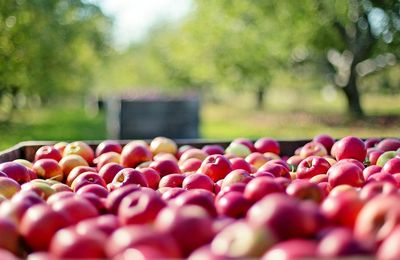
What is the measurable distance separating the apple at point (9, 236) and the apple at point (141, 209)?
340mm

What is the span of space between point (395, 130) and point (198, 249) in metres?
15.3

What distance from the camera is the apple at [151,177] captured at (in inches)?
129

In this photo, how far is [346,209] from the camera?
191cm

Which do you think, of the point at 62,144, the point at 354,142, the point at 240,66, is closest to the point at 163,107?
the point at 62,144

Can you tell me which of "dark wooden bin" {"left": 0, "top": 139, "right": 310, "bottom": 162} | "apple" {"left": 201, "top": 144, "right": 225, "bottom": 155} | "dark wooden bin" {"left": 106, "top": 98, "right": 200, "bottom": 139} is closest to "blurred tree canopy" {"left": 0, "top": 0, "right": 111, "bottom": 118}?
"dark wooden bin" {"left": 106, "top": 98, "right": 200, "bottom": 139}

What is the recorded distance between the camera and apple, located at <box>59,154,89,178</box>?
12.3ft

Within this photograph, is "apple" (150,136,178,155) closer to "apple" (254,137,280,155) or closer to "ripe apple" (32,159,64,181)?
"apple" (254,137,280,155)

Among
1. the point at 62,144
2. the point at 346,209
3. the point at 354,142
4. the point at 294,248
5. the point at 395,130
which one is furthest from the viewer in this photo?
the point at 395,130

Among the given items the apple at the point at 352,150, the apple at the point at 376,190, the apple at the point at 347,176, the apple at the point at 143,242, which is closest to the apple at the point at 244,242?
the apple at the point at 143,242

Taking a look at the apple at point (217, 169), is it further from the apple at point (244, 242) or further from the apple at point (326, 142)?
the apple at point (244, 242)

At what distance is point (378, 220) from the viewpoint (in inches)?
70.7

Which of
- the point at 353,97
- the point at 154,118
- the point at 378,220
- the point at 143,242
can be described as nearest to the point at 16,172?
the point at 143,242

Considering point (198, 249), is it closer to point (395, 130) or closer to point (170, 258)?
point (170, 258)

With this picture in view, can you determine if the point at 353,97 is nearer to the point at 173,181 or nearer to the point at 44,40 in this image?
the point at 44,40
